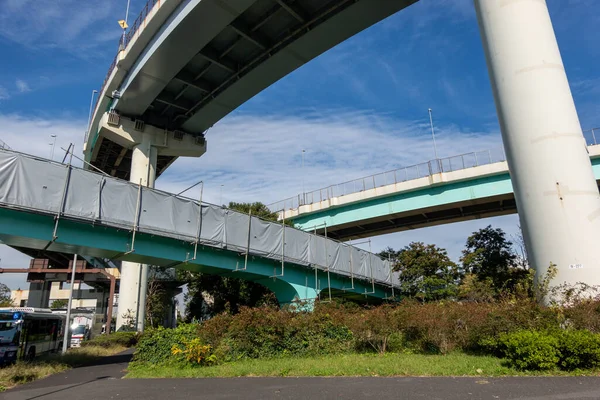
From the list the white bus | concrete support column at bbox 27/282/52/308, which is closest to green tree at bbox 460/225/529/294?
the white bus

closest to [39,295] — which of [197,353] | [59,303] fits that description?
[59,303]

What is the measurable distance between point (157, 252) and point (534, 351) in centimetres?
1381

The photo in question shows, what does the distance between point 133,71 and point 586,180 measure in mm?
23831

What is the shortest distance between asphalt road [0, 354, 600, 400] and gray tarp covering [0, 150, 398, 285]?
18.9ft

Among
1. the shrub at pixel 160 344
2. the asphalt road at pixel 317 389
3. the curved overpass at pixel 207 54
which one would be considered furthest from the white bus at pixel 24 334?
the curved overpass at pixel 207 54

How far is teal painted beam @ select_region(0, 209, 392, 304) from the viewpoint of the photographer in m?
13.5

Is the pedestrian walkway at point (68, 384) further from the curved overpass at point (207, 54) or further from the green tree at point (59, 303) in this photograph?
the green tree at point (59, 303)

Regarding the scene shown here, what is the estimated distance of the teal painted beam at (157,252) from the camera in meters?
13.5

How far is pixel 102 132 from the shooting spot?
28562 millimetres

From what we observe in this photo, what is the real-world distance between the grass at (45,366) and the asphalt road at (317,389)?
89 centimetres

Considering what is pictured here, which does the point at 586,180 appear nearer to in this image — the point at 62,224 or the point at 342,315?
the point at 342,315

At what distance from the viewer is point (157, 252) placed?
16.9 m

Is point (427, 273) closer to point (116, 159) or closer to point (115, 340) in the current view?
point (115, 340)

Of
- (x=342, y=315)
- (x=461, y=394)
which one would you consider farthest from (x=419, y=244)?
(x=461, y=394)
